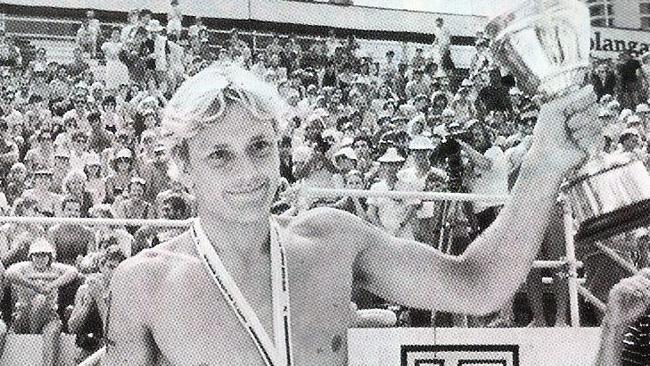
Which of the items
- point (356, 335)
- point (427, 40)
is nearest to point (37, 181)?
point (356, 335)

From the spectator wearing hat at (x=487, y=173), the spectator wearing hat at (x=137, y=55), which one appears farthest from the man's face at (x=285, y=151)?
the spectator wearing hat at (x=137, y=55)

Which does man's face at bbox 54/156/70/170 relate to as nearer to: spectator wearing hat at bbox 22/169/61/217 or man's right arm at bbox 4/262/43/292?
spectator wearing hat at bbox 22/169/61/217

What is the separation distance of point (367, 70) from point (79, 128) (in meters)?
8.39

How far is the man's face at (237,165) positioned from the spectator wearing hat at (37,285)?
5.10 metres

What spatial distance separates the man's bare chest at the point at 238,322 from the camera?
2.02m

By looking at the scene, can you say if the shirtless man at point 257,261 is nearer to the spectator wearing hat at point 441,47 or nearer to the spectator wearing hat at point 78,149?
the spectator wearing hat at point 78,149

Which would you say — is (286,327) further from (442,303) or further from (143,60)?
(143,60)

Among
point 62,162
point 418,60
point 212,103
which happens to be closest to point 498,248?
point 212,103

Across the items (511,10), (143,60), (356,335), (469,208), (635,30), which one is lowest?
(356,335)

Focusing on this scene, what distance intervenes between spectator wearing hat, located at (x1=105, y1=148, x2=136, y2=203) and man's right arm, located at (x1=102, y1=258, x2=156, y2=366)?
7376mm

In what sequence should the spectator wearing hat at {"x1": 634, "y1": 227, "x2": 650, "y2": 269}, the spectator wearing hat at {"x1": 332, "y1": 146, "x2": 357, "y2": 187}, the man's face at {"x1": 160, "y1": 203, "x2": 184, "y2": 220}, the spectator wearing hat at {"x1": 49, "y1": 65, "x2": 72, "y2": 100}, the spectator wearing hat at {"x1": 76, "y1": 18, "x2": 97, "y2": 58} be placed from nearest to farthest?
the spectator wearing hat at {"x1": 634, "y1": 227, "x2": 650, "y2": 269}, the man's face at {"x1": 160, "y1": 203, "x2": 184, "y2": 220}, the spectator wearing hat at {"x1": 332, "y1": 146, "x2": 357, "y2": 187}, the spectator wearing hat at {"x1": 49, "y1": 65, "x2": 72, "y2": 100}, the spectator wearing hat at {"x1": 76, "y1": 18, "x2": 97, "y2": 58}

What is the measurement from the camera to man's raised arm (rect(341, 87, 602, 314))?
1.86 meters

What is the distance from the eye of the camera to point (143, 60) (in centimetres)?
1598

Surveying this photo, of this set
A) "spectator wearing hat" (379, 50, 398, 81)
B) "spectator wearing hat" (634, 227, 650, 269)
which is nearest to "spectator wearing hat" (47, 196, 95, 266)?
"spectator wearing hat" (634, 227, 650, 269)
